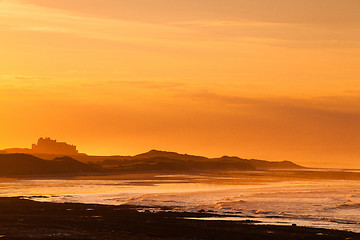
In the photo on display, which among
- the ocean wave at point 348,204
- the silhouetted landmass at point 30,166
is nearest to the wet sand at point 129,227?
the ocean wave at point 348,204

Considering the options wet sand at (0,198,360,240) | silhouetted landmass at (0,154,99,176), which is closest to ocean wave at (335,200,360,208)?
wet sand at (0,198,360,240)

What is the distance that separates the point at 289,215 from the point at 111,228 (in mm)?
14172

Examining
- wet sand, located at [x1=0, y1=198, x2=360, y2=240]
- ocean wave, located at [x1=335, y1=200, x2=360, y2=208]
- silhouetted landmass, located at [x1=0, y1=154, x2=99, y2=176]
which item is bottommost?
wet sand, located at [x1=0, y1=198, x2=360, y2=240]

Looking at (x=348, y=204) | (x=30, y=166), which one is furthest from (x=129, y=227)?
(x=30, y=166)

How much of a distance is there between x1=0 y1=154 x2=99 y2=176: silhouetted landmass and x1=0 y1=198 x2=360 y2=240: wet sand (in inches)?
3798

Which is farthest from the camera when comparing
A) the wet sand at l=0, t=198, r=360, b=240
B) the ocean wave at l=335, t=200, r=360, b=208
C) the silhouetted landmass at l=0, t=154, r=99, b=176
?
the silhouetted landmass at l=0, t=154, r=99, b=176

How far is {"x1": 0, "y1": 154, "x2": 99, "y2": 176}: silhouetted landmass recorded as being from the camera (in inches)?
5694

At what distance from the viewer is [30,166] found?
15088cm

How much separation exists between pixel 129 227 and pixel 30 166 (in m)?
117

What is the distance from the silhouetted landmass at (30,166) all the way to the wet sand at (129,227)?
96.5 metres

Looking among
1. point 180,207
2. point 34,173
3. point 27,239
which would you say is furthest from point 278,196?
point 34,173

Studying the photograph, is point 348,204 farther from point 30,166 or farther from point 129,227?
point 30,166

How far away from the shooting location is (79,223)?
40.2m

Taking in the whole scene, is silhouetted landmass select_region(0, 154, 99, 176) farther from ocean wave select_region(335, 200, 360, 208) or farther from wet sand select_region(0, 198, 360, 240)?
wet sand select_region(0, 198, 360, 240)
